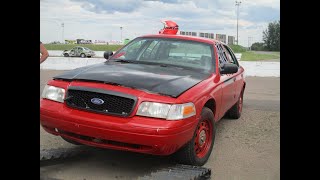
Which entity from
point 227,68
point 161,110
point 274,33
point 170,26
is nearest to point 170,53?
point 227,68

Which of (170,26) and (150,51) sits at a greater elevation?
(170,26)

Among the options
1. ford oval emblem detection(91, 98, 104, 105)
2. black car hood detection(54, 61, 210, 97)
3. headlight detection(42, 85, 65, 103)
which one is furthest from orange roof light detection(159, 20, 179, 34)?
ford oval emblem detection(91, 98, 104, 105)

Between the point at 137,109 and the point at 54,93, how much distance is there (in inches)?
40.6

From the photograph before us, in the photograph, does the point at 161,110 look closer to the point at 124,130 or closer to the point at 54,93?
the point at 124,130

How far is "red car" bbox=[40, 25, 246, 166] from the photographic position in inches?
139

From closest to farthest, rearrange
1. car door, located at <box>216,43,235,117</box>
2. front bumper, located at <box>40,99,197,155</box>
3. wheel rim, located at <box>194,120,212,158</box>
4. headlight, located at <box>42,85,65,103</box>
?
front bumper, located at <box>40,99,197,155</box> → headlight, located at <box>42,85,65,103</box> → wheel rim, located at <box>194,120,212,158</box> → car door, located at <box>216,43,235,117</box>

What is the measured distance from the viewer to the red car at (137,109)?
3533 mm

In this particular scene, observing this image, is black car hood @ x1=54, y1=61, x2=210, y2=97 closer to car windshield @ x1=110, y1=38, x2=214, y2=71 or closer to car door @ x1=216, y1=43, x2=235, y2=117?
car windshield @ x1=110, y1=38, x2=214, y2=71

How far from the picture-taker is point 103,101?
367 centimetres

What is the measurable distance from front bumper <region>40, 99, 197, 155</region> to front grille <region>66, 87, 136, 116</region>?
0.06 m
